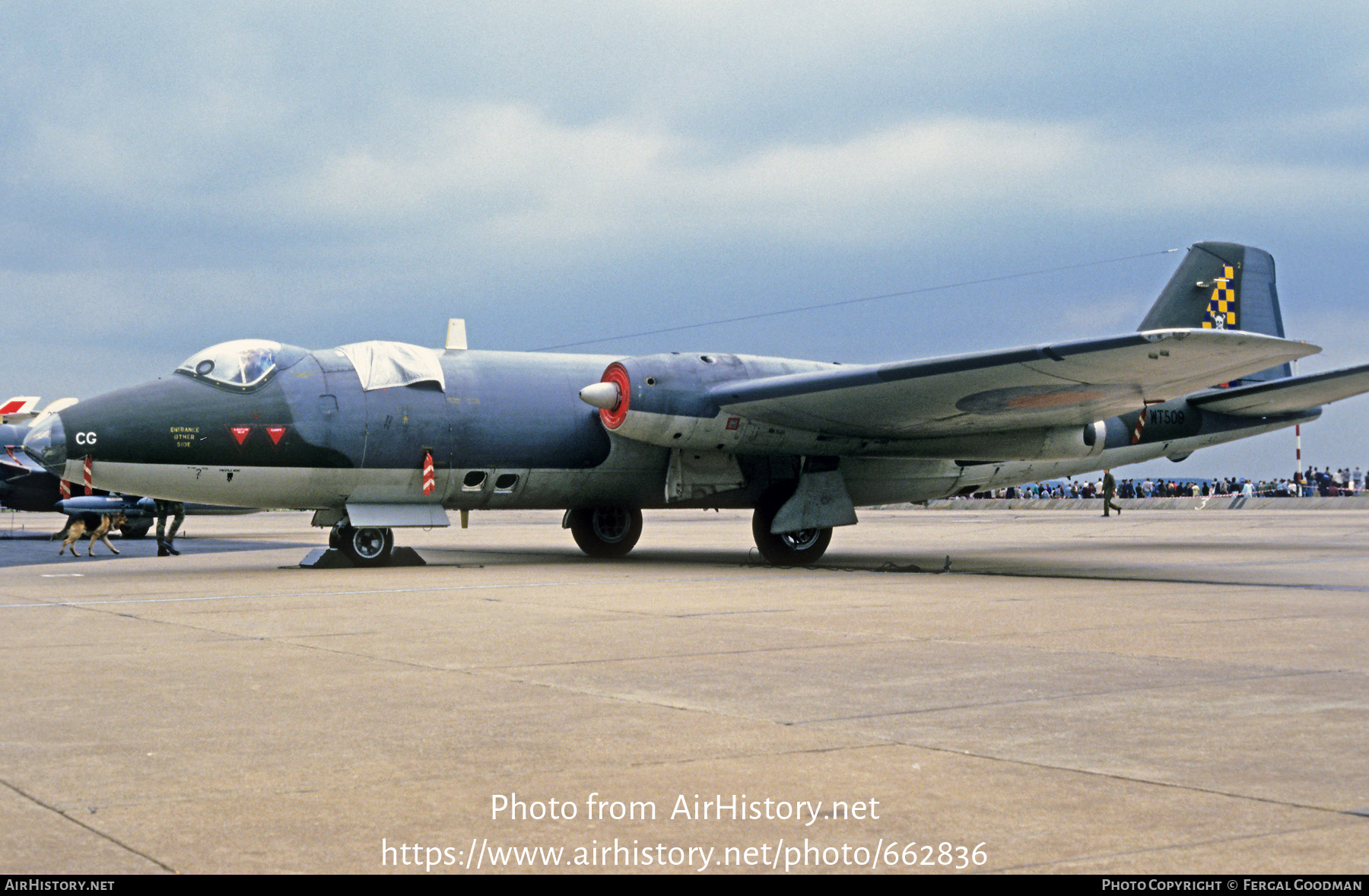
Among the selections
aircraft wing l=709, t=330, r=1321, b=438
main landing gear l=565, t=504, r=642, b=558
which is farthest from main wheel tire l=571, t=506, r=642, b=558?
aircraft wing l=709, t=330, r=1321, b=438

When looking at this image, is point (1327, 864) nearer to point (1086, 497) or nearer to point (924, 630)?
point (924, 630)

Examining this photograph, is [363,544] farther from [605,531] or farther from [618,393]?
[605,531]

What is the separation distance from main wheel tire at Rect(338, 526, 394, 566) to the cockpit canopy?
95.7 inches

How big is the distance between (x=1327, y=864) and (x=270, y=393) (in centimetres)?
1474

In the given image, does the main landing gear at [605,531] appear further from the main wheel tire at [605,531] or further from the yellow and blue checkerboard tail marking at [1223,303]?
the yellow and blue checkerboard tail marking at [1223,303]

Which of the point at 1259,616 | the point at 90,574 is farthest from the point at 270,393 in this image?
the point at 1259,616

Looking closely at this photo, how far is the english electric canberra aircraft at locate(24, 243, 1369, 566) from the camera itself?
15.2 meters

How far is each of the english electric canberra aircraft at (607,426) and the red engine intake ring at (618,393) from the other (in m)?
0.03

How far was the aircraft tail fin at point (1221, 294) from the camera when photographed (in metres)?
22.5

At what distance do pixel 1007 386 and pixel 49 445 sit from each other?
12150 millimetres

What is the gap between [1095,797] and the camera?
422 cm

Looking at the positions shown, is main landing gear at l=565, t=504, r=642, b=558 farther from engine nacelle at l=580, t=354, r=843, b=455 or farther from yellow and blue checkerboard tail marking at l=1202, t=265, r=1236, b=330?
yellow and blue checkerboard tail marking at l=1202, t=265, r=1236, b=330

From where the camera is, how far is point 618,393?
55.6ft

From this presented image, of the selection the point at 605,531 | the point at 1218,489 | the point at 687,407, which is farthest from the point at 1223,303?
the point at 1218,489
